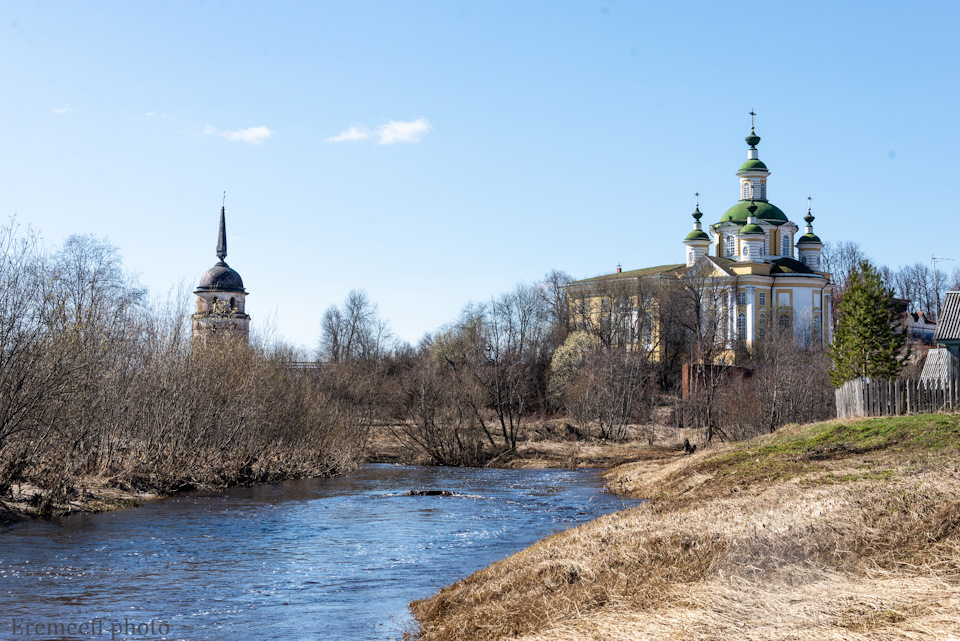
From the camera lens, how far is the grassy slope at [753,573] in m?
7.57

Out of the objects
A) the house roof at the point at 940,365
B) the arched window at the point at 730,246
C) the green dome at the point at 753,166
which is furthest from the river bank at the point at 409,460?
the green dome at the point at 753,166

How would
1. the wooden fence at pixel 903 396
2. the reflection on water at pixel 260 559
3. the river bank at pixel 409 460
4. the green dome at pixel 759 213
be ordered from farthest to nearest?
the green dome at pixel 759 213 → the wooden fence at pixel 903 396 → the river bank at pixel 409 460 → the reflection on water at pixel 260 559

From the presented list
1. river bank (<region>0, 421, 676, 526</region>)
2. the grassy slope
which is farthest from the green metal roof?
the grassy slope

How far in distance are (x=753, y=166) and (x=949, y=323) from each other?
206 feet

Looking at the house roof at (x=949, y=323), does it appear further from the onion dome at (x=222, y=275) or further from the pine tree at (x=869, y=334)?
the onion dome at (x=222, y=275)

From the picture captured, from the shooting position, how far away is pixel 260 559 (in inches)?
A: 640

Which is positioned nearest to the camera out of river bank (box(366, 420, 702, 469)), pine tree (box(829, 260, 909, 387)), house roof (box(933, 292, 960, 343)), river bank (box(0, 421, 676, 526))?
river bank (box(0, 421, 676, 526))

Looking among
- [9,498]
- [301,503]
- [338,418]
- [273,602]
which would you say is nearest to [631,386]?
[338,418]

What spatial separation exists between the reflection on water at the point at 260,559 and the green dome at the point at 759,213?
68747 millimetres

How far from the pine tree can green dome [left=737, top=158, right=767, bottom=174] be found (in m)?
62.2

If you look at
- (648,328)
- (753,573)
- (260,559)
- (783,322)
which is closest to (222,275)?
(648,328)

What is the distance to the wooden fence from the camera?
84.9 feet

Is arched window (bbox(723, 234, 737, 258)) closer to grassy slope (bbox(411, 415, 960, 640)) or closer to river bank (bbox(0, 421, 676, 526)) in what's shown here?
river bank (bbox(0, 421, 676, 526))

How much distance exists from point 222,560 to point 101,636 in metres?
5.36
